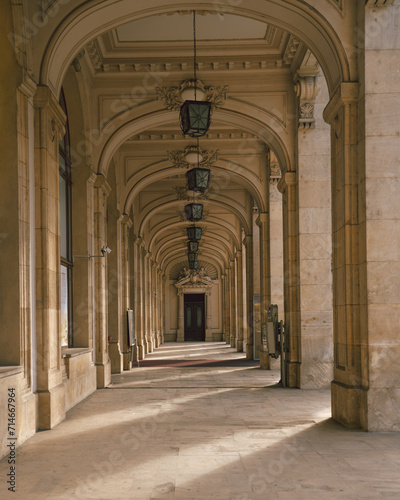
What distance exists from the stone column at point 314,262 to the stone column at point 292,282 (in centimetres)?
21

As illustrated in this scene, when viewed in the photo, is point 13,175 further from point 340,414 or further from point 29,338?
point 340,414

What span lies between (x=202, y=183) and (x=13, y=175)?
18.7 ft

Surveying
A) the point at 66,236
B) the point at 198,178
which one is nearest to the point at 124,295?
the point at 198,178

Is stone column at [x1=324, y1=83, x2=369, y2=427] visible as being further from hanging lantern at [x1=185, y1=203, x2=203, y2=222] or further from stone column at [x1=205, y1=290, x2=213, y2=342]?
stone column at [x1=205, y1=290, x2=213, y2=342]

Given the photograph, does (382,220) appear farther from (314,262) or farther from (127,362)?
(127,362)

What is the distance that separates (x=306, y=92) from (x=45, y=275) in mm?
6270

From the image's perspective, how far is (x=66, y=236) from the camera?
399 inches

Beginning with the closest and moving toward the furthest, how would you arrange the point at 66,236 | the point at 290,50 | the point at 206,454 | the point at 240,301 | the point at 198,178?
the point at 206,454 → the point at 66,236 → the point at 290,50 → the point at 198,178 → the point at 240,301

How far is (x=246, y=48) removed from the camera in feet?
35.0

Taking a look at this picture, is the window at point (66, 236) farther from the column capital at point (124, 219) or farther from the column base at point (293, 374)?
the column capital at point (124, 219)

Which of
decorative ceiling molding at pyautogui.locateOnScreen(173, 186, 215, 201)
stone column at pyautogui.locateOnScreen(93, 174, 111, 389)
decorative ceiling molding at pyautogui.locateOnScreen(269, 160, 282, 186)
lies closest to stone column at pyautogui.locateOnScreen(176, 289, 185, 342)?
decorative ceiling molding at pyautogui.locateOnScreen(173, 186, 215, 201)

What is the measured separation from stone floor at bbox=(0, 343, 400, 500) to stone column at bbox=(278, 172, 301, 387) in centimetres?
149

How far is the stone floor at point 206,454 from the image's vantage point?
14.4ft

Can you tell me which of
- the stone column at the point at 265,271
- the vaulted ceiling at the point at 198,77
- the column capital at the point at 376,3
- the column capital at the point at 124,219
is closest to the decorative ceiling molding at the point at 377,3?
the column capital at the point at 376,3
